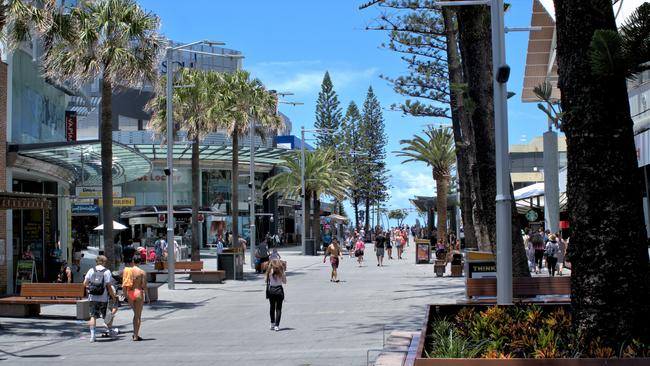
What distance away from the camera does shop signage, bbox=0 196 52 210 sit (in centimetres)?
1822

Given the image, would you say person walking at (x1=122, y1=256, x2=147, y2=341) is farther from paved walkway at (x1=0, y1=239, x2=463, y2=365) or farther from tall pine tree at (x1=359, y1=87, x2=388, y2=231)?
tall pine tree at (x1=359, y1=87, x2=388, y2=231)

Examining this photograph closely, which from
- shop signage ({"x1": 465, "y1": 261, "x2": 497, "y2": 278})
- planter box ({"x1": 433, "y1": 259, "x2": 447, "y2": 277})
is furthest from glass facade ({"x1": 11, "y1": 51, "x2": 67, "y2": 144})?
shop signage ({"x1": 465, "y1": 261, "x2": 497, "y2": 278})

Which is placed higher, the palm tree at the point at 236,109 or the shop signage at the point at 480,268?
the palm tree at the point at 236,109

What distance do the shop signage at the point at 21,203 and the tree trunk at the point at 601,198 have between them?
14.6 m

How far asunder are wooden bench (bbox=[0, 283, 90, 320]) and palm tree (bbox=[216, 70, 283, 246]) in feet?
59.0

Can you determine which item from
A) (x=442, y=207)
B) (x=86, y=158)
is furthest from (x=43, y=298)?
(x=442, y=207)

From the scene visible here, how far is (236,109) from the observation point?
1523 inches

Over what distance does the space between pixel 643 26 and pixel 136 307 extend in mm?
11054

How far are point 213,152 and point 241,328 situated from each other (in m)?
44.0

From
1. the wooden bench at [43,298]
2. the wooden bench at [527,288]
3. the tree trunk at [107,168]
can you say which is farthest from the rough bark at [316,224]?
the wooden bench at [527,288]

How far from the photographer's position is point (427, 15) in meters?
29.1

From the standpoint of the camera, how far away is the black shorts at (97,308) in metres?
15.0

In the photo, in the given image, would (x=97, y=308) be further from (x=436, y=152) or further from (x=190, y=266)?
(x=436, y=152)

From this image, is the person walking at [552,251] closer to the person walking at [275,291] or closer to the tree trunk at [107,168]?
the person walking at [275,291]
